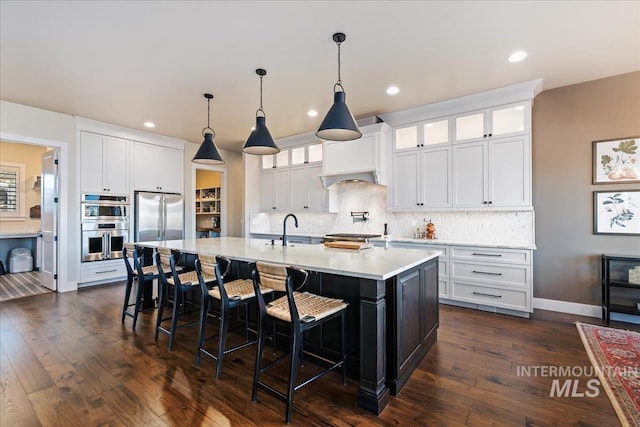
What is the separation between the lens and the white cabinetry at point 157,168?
18.9 feet

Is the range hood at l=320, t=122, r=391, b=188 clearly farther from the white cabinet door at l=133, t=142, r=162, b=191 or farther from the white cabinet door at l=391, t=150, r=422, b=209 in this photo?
the white cabinet door at l=133, t=142, r=162, b=191

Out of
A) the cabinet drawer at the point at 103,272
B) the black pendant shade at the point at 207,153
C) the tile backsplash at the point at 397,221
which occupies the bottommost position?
the cabinet drawer at the point at 103,272

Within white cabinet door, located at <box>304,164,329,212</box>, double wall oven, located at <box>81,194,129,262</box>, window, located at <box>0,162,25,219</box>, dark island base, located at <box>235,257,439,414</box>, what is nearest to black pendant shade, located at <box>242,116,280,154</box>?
dark island base, located at <box>235,257,439,414</box>

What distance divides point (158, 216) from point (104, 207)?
2.90 ft

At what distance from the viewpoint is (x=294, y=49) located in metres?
2.92

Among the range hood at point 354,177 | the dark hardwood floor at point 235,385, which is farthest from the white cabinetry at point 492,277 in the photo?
the range hood at point 354,177

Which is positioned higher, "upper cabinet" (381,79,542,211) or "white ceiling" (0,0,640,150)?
"white ceiling" (0,0,640,150)

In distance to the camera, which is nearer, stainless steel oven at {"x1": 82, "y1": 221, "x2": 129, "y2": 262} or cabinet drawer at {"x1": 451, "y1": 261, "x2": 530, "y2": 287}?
cabinet drawer at {"x1": 451, "y1": 261, "x2": 530, "y2": 287}

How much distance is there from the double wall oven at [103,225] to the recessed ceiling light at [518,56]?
605cm

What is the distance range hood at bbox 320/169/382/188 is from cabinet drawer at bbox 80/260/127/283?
4.06m

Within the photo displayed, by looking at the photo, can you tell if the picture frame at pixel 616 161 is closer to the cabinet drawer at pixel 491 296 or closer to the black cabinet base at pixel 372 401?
the cabinet drawer at pixel 491 296

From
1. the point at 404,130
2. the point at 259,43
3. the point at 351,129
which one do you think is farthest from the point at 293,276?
the point at 404,130

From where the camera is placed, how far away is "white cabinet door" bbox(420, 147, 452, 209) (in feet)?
13.8

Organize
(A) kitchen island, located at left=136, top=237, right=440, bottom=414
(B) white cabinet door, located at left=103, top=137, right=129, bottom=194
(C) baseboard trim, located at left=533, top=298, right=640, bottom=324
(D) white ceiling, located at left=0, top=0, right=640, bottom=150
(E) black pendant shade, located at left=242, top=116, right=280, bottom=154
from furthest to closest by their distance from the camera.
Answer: (B) white cabinet door, located at left=103, top=137, right=129, bottom=194, (C) baseboard trim, located at left=533, top=298, right=640, bottom=324, (E) black pendant shade, located at left=242, top=116, right=280, bottom=154, (D) white ceiling, located at left=0, top=0, right=640, bottom=150, (A) kitchen island, located at left=136, top=237, right=440, bottom=414
